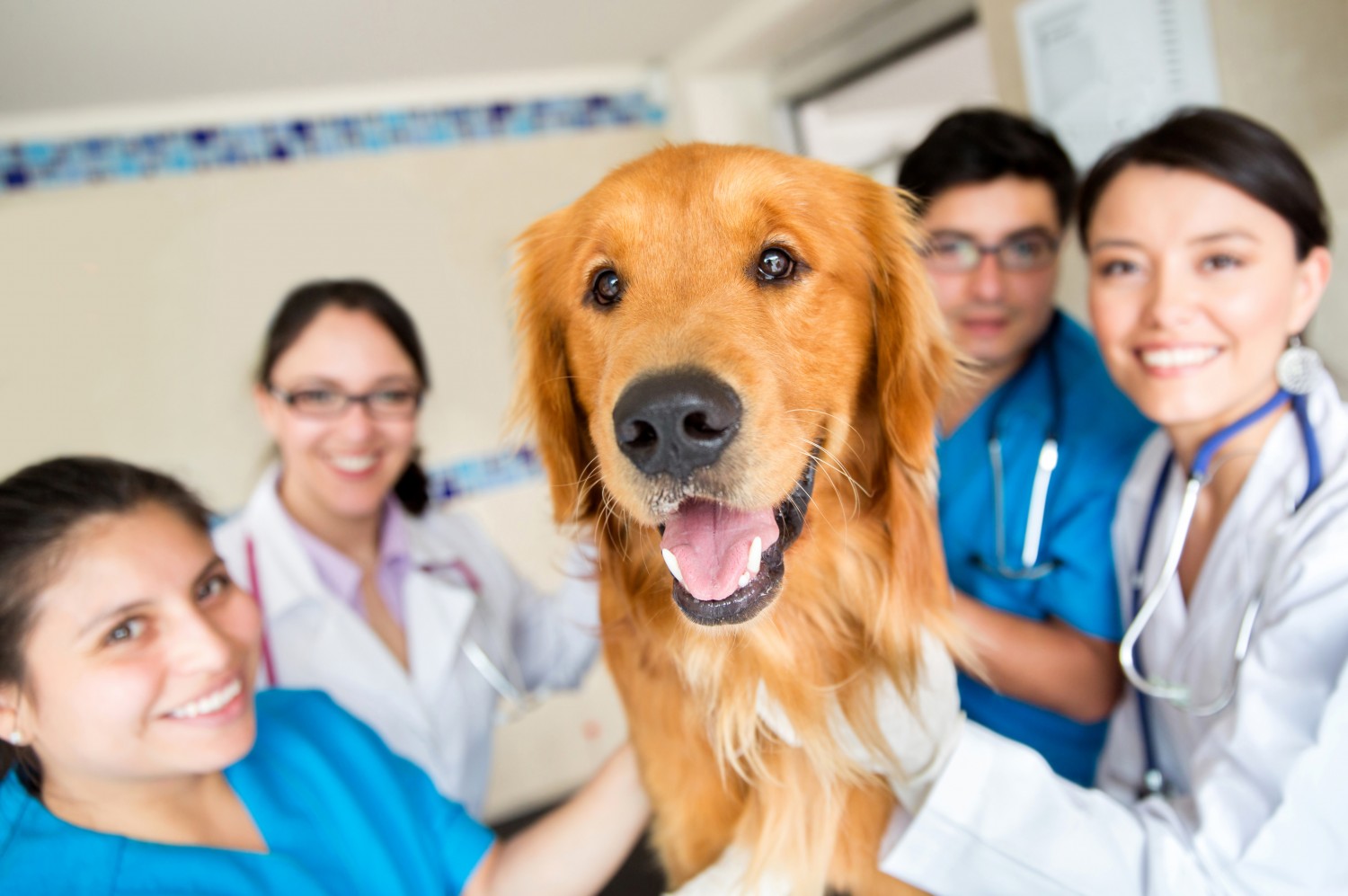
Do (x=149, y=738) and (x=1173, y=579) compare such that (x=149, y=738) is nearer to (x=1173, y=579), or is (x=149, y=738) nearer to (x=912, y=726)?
(x=912, y=726)

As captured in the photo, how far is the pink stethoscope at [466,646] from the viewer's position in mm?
1853

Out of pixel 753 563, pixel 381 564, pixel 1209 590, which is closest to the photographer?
pixel 753 563

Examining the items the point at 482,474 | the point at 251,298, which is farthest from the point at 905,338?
the point at 251,298

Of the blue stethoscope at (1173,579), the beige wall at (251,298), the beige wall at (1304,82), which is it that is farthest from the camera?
the beige wall at (251,298)

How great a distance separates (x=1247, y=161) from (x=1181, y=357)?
31 cm

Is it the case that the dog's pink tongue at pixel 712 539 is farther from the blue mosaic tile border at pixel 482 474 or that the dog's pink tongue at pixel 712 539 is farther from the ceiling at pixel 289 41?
the blue mosaic tile border at pixel 482 474

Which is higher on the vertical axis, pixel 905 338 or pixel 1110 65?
pixel 1110 65

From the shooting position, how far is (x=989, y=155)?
5.37 feet

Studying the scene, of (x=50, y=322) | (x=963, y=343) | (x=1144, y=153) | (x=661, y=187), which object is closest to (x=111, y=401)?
(x=50, y=322)

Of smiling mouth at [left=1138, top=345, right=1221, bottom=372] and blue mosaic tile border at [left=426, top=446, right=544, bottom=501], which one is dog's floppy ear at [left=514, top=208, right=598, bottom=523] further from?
blue mosaic tile border at [left=426, top=446, right=544, bottom=501]

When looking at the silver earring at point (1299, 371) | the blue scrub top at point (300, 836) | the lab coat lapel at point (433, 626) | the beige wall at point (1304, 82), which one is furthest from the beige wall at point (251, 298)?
the silver earring at point (1299, 371)

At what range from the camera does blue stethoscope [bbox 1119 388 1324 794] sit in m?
1.18

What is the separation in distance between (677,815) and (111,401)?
3258 millimetres

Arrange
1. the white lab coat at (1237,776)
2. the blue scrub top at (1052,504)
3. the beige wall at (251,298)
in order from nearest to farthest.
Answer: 1. the white lab coat at (1237,776)
2. the blue scrub top at (1052,504)
3. the beige wall at (251,298)
